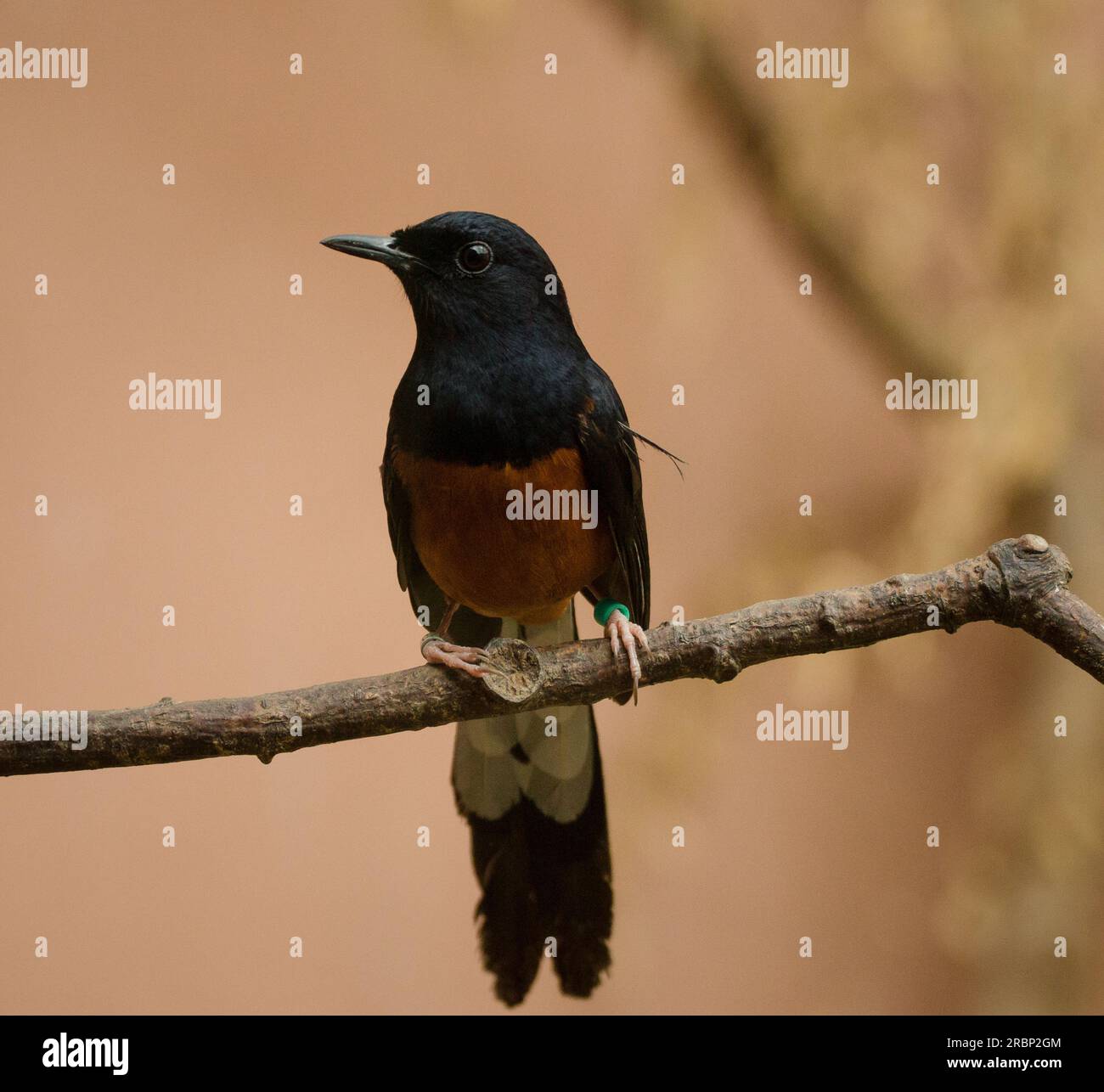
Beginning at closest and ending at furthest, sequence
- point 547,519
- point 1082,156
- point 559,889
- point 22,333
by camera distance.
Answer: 1. point 547,519
2. point 559,889
3. point 22,333
4. point 1082,156

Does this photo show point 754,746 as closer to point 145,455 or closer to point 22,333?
point 145,455

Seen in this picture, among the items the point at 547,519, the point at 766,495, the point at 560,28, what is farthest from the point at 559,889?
the point at 560,28

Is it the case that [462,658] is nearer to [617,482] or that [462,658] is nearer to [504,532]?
[504,532]

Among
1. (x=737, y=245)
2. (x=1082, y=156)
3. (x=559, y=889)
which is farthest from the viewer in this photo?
(x=737, y=245)

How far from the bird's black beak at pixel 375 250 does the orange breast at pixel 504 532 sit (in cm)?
40

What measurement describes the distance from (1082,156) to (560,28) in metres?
1.78

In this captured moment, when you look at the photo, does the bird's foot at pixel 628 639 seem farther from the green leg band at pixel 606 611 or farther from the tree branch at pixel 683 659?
the green leg band at pixel 606 611

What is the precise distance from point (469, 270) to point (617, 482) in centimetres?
54

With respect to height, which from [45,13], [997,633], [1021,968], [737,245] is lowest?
[1021,968]

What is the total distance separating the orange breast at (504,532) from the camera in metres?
2.13

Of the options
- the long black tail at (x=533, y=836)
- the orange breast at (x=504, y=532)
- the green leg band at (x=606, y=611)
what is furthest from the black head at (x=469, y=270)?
the long black tail at (x=533, y=836)

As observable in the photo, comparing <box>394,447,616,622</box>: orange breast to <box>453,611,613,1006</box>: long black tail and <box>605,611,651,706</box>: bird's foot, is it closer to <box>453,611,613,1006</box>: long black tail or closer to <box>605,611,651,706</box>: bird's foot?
<box>605,611,651,706</box>: bird's foot

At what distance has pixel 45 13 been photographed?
3.21 metres

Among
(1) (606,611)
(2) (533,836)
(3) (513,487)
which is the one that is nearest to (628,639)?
(1) (606,611)
